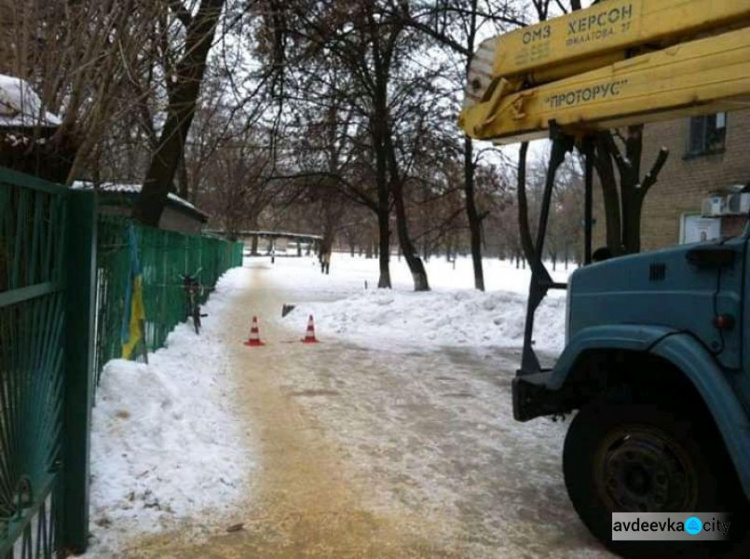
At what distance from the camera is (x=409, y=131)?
72.7 feet

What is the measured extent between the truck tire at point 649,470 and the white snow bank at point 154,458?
91.7 inches

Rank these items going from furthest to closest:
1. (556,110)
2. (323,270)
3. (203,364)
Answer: (323,270)
(203,364)
(556,110)

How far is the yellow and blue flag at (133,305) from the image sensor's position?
7.32 meters

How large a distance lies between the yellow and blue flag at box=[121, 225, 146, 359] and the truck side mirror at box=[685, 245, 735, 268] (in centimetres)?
568

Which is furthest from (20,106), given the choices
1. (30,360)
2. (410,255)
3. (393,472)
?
(410,255)

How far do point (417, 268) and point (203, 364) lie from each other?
39.4 feet

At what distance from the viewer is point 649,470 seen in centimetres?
376

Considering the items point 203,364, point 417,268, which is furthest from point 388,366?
point 417,268

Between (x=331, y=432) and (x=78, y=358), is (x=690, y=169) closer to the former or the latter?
(x=331, y=432)

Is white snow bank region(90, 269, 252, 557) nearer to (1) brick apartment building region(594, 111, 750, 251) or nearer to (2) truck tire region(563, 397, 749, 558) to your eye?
(2) truck tire region(563, 397, 749, 558)

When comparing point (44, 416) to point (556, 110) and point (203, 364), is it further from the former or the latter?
point (203, 364)

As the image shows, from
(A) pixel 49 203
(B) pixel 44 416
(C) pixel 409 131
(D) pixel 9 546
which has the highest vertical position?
(C) pixel 409 131

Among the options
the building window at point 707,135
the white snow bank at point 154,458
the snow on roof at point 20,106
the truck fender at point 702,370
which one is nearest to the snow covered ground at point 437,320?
the building window at point 707,135

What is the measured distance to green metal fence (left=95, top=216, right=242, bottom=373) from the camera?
6188mm
